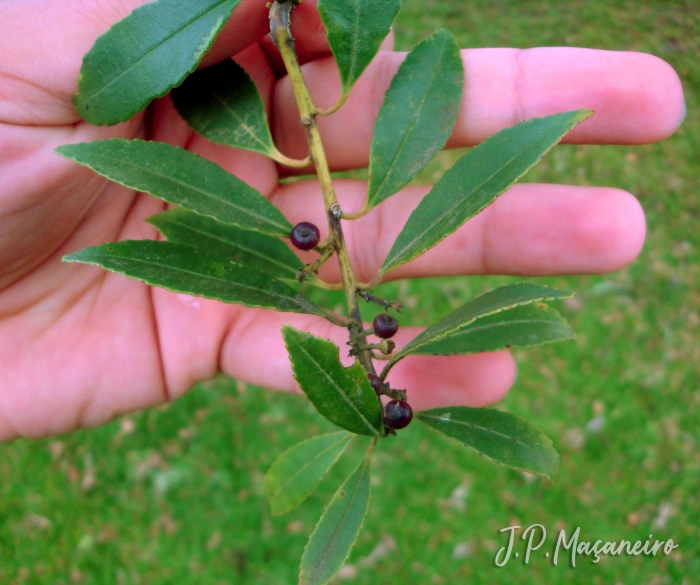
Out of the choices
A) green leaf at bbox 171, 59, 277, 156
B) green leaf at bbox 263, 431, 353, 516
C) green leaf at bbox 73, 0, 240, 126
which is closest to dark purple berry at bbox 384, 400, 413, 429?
green leaf at bbox 263, 431, 353, 516

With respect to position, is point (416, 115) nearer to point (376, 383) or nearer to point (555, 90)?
point (555, 90)

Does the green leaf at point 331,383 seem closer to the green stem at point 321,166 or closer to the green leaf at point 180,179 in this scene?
the green stem at point 321,166

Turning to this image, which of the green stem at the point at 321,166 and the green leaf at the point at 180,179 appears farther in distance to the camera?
the green stem at the point at 321,166

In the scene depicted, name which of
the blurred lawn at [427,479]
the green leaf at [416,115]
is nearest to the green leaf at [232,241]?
the green leaf at [416,115]

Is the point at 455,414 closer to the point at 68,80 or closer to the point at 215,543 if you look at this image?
the point at 68,80

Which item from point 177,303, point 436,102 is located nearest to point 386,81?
point 436,102

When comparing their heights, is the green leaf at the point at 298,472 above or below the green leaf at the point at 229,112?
below

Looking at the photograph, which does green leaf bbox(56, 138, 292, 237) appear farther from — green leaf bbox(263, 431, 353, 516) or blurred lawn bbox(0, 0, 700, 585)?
blurred lawn bbox(0, 0, 700, 585)
